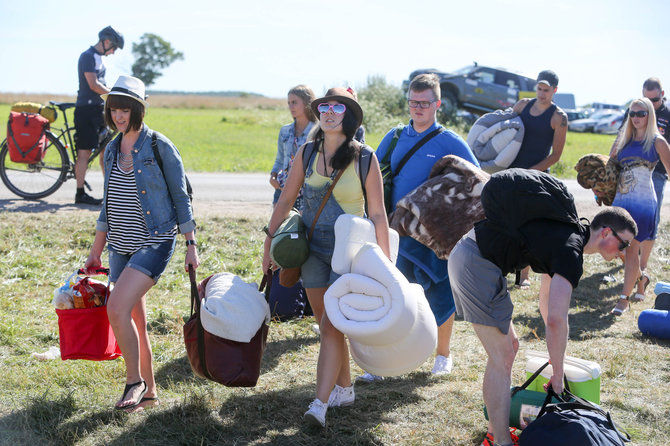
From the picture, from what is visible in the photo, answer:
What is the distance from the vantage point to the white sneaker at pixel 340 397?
4.33 metres

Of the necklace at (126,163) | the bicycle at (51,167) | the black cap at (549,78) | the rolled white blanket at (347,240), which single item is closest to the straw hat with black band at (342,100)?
the rolled white blanket at (347,240)

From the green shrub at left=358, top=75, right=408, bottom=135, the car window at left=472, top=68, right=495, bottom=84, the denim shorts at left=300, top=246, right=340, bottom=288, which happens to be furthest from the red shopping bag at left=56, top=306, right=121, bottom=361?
the car window at left=472, top=68, right=495, bottom=84

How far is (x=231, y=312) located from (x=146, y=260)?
656mm

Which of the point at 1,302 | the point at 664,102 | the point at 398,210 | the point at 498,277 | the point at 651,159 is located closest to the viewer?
the point at 498,277

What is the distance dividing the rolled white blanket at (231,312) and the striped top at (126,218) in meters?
0.58

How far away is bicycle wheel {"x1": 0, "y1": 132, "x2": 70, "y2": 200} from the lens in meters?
9.62

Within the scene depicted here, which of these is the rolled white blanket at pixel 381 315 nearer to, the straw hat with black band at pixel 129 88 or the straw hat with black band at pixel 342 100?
the straw hat with black band at pixel 342 100

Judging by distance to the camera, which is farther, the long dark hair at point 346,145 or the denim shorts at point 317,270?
the denim shorts at point 317,270

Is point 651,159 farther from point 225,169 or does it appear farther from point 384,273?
point 225,169

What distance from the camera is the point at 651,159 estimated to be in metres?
6.71

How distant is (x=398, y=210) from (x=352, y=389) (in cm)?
127

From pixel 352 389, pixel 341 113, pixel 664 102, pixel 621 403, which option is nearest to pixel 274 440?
pixel 352 389

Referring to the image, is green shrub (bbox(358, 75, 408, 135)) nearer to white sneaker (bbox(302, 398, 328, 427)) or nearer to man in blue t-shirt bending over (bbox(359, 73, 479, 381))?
man in blue t-shirt bending over (bbox(359, 73, 479, 381))

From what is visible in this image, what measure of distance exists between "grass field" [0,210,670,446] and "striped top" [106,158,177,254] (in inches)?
39.8
